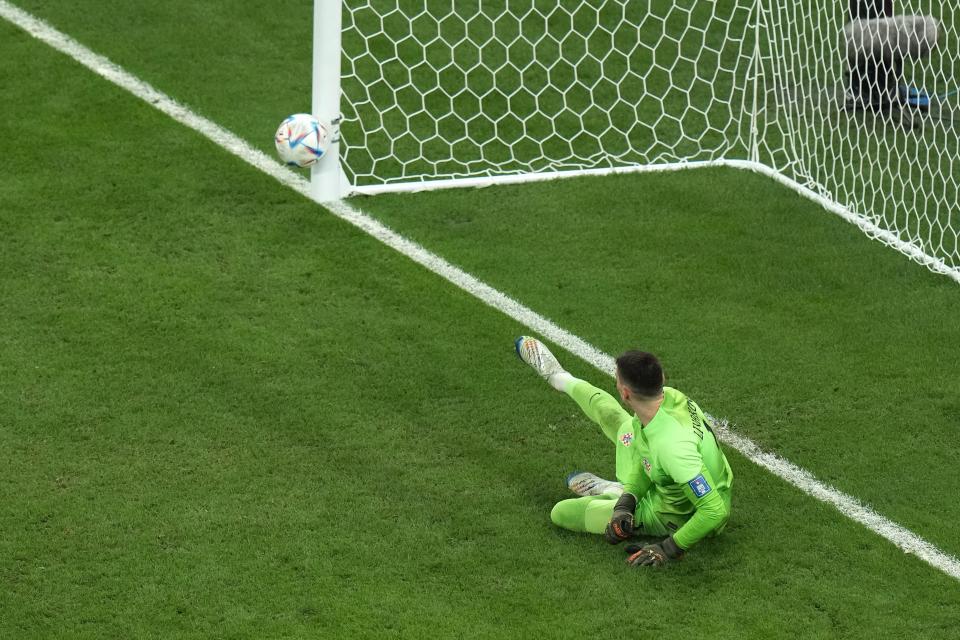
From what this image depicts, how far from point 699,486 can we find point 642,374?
46 cm

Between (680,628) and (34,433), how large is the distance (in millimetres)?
2874

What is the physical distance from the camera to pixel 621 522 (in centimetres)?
542

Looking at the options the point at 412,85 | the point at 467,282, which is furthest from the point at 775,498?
the point at 412,85

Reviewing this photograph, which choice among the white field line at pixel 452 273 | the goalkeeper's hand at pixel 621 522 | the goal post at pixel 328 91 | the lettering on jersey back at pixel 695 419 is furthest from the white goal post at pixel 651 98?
the goalkeeper's hand at pixel 621 522

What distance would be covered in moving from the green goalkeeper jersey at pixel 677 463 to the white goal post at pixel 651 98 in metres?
2.78

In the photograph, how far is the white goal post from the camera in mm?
8258

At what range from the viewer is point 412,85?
904 cm

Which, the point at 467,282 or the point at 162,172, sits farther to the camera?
the point at 162,172

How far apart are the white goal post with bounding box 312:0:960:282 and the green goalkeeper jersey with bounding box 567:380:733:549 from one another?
2.78 m

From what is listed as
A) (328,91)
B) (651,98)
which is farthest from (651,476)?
(651,98)

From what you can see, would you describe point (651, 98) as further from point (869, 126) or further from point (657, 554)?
point (657, 554)

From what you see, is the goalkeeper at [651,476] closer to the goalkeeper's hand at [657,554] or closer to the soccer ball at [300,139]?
the goalkeeper's hand at [657,554]

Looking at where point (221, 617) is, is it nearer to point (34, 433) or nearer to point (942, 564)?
point (34, 433)

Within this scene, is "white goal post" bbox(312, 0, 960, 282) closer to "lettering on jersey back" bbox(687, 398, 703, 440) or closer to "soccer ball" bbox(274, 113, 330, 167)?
"soccer ball" bbox(274, 113, 330, 167)
